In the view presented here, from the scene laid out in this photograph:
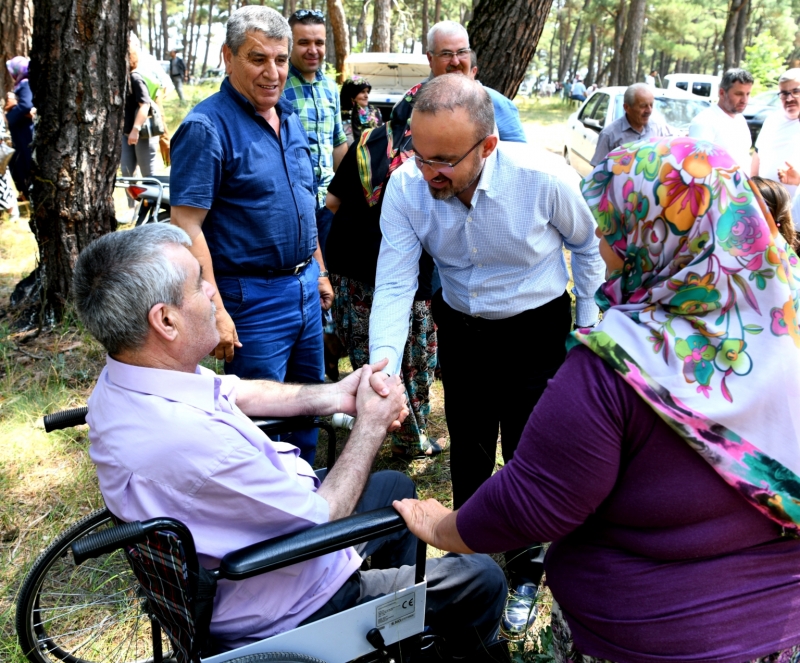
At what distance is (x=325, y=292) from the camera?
346 cm

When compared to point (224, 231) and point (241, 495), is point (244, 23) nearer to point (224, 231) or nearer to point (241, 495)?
point (224, 231)

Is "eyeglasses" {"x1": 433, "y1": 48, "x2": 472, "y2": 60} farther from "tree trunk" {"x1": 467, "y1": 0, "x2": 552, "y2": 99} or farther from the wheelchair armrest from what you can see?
the wheelchair armrest

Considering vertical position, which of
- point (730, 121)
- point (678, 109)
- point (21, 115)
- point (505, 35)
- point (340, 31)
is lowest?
point (678, 109)

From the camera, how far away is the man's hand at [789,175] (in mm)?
5375

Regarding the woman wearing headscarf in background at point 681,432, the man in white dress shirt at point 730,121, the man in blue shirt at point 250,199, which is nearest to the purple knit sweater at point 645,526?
the woman wearing headscarf in background at point 681,432

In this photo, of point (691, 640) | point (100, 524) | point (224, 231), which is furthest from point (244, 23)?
point (691, 640)

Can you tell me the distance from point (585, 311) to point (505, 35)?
2.85 meters

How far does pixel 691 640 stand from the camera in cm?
134

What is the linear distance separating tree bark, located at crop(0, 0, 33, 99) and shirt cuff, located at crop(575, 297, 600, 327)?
7633mm

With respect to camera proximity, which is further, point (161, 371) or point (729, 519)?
point (161, 371)

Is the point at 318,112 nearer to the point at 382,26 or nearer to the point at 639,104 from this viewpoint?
the point at 639,104

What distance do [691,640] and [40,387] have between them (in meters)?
3.89

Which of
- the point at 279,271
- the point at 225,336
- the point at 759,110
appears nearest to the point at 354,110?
the point at 279,271

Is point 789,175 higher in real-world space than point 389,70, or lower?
lower
